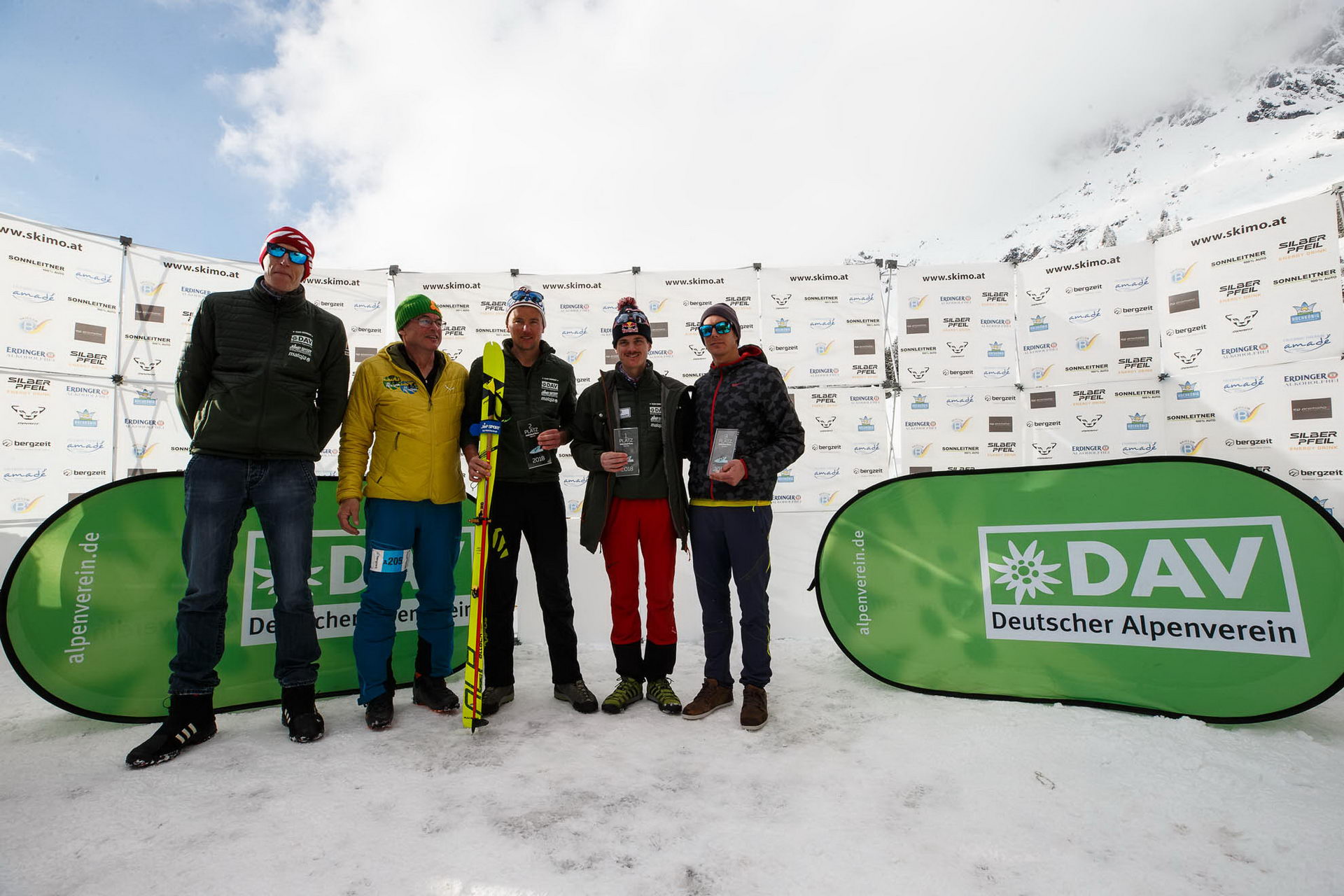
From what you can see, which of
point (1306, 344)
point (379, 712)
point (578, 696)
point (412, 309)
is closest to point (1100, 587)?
point (578, 696)

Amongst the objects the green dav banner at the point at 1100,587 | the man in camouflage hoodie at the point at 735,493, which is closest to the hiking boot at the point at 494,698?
the man in camouflage hoodie at the point at 735,493

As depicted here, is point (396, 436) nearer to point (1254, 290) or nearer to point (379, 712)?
point (379, 712)

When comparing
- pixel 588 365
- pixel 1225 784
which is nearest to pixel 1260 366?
pixel 1225 784

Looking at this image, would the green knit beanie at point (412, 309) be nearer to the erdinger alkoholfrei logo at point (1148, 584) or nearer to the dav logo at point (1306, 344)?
the erdinger alkoholfrei logo at point (1148, 584)

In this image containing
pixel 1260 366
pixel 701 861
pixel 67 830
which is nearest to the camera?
pixel 701 861

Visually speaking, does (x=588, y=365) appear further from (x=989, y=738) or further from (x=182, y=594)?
(x=989, y=738)

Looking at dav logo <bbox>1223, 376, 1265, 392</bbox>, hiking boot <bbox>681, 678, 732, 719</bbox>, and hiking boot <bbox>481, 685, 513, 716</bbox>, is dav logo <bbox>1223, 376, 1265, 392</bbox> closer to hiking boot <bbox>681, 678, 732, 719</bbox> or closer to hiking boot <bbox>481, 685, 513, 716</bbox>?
hiking boot <bbox>681, 678, 732, 719</bbox>

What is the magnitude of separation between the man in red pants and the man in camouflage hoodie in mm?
148

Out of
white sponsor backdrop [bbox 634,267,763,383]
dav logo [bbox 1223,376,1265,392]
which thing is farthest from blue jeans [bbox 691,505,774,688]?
dav logo [bbox 1223,376,1265,392]

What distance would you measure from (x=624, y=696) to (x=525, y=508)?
1.03 m

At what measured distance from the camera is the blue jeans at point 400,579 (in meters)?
2.54

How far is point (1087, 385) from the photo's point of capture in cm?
527

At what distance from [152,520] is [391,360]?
1337 millimetres

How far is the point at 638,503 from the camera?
9.19 ft
